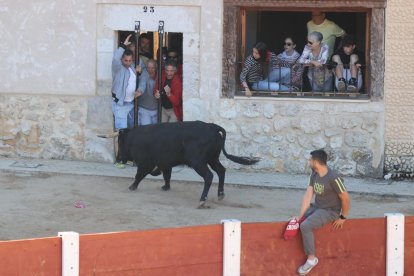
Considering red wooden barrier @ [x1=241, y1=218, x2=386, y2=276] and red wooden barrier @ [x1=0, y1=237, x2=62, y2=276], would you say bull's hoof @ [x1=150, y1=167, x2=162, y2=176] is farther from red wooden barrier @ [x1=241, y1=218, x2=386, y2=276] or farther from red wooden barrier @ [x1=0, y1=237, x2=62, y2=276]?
red wooden barrier @ [x1=0, y1=237, x2=62, y2=276]

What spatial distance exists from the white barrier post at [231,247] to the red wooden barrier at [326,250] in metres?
0.06

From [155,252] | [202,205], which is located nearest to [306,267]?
[155,252]

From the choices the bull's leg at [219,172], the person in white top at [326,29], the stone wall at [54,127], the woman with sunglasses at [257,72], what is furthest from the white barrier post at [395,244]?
Answer: the stone wall at [54,127]

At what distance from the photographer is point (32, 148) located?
13.1m

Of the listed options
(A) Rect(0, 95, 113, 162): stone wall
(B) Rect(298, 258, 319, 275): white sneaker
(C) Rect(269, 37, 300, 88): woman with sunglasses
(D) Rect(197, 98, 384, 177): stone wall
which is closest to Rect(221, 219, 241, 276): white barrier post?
(B) Rect(298, 258, 319, 275): white sneaker

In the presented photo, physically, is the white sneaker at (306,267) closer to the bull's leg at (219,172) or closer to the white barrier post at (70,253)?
the white barrier post at (70,253)

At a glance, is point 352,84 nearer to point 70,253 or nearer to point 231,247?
point 231,247

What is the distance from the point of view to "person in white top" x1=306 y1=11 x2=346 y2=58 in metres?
12.6

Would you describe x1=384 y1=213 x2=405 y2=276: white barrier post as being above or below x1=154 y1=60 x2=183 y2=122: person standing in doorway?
below

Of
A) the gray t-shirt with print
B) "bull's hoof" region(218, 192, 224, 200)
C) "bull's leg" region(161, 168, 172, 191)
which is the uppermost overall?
the gray t-shirt with print

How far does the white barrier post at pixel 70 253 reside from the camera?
6980 millimetres

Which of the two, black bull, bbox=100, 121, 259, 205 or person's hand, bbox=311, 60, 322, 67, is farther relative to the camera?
person's hand, bbox=311, 60, 322, 67

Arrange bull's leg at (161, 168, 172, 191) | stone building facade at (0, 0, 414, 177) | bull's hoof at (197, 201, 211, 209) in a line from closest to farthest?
1. bull's hoof at (197, 201, 211, 209)
2. bull's leg at (161, 168, 172, 191)
3. stone building facade at (0, 0, 414, 177)

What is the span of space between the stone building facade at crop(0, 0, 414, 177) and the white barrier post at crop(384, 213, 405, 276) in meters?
4.34
